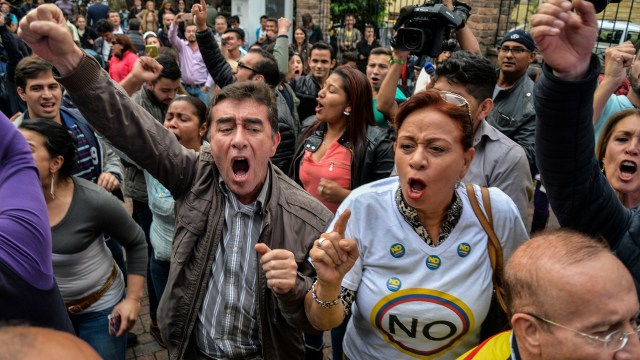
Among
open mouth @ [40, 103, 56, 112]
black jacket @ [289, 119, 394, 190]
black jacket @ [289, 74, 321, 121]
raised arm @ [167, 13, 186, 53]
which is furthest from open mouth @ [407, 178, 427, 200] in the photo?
raised arm @ [167, 13, 186, 53]

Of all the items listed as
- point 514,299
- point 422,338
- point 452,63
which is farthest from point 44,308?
point 452,63

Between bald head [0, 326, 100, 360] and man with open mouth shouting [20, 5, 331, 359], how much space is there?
39.0 inches

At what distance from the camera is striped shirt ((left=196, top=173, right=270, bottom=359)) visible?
203 centimetres

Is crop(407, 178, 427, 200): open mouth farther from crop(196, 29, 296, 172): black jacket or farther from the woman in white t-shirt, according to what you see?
crop(196, 29, 296, 172): black jacket

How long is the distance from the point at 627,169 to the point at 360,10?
36.0 feet

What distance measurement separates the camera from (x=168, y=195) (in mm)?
3051

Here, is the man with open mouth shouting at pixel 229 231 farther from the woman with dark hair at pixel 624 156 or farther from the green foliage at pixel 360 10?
the green foliage at pixel 360 10

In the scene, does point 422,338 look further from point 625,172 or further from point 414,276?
point 625,172

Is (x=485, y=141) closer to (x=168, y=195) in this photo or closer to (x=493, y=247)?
(x=493, y=247)

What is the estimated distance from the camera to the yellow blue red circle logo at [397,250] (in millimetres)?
1823

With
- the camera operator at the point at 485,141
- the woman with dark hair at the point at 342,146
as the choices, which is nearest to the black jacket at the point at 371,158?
the woman with dark hair at the point at 342,146

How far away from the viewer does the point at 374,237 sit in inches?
73.3

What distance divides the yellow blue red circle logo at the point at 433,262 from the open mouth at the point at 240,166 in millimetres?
821

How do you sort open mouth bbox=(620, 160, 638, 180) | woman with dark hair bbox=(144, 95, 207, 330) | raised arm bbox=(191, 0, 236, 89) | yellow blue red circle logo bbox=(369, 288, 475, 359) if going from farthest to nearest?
raised arm bbox=(191, 0, 236, 89)
woman with dark hair bbox=(144, 95, 207, 330)
open mouth bbox=(620, 160, 638, 180)
yellow blue red circle logo bbox=(369, 288, 475, 359)
